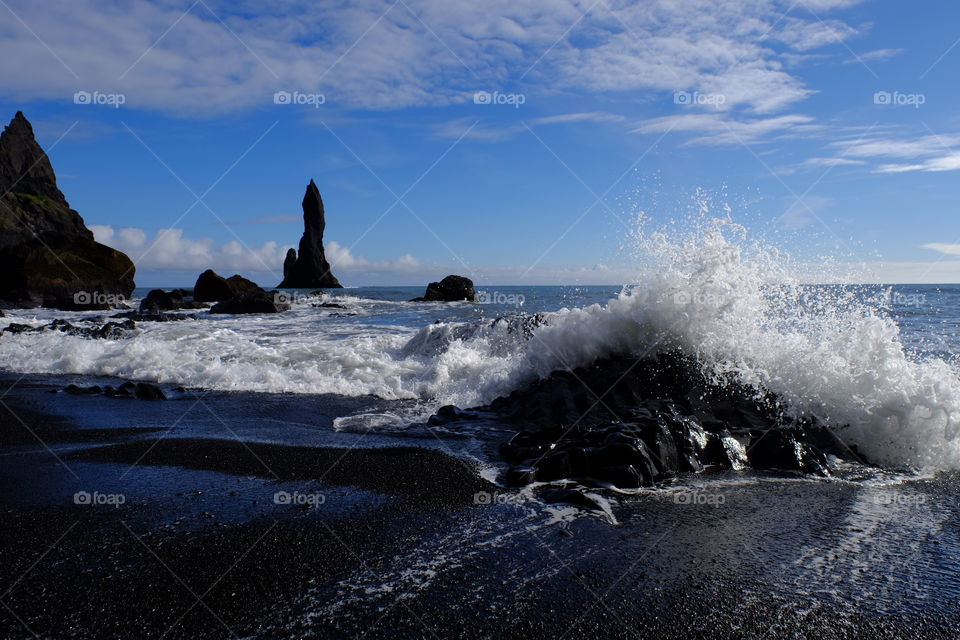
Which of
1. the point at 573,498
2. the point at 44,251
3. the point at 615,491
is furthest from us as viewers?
the point at 44,251

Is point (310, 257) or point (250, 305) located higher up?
point (310, 257)

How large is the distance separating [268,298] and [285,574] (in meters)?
32.3

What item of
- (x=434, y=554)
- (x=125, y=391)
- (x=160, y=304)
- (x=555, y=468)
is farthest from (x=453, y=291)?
(x=434, y=554)

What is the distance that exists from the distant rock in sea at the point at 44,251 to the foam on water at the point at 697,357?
24002 mm

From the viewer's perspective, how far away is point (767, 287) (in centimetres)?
880

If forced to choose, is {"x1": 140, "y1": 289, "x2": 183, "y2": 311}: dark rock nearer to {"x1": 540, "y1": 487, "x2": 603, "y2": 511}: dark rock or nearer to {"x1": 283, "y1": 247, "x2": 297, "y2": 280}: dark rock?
{"x1": 540, "y1": 487, "x2": 603, "y2": 511}: dark rock

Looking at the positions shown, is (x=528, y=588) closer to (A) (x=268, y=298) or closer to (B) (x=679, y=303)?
(B) (x=679, y=303)

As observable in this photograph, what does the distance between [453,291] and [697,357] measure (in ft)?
137

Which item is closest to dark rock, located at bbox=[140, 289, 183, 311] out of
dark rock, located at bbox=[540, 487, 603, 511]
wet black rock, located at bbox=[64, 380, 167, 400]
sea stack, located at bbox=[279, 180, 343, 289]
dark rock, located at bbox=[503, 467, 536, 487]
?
wet black rock, located at bbox=[64, 380, 167, 400]

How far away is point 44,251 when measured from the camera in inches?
1395

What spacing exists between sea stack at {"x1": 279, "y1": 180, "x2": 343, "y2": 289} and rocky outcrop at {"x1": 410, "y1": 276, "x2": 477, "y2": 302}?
40298 mm

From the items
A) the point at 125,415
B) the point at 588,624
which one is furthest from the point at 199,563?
Result: the point at 125,415

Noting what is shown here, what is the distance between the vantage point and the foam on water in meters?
6.95

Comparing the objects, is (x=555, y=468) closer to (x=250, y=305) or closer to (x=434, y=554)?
(x=434, y=554)
